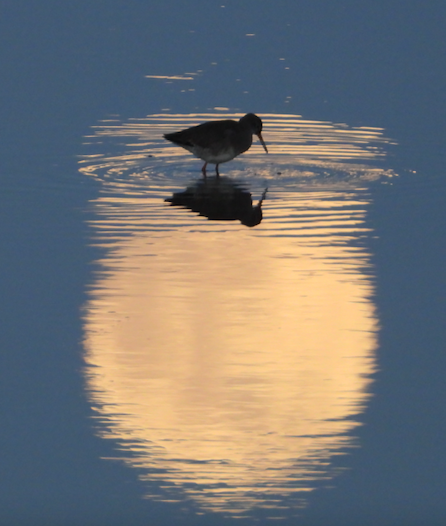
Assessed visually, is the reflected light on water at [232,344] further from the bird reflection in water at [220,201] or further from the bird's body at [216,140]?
the bird's body at [216,140]

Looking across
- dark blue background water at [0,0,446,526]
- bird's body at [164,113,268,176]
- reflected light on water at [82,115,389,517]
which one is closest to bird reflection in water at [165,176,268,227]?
reflected light on water at [82,115,389,517]

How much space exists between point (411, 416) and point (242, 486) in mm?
1858

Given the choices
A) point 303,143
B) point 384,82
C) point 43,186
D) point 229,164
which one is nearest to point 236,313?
point 43,186

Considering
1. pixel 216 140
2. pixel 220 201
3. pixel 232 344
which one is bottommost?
pixel 232 344

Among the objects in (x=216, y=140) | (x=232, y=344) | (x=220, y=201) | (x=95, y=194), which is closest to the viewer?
(x=232, y=344)

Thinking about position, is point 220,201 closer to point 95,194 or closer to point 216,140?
point 95,194

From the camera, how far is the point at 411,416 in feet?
31.5

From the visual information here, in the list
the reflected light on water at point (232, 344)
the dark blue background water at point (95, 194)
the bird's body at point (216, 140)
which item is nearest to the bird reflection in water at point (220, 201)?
the reflected light on water at point (232, 344)

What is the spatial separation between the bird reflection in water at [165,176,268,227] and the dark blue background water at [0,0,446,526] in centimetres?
141

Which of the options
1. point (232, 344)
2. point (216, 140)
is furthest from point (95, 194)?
point (232, 344)

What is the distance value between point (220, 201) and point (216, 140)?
216 centimetres

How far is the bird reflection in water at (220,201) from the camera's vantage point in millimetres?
16109

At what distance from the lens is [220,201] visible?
17.0 metres

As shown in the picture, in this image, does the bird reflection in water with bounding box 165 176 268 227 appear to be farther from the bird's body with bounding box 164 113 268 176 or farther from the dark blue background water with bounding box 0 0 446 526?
the dark blue background water with bounding box 0 0 446 526
